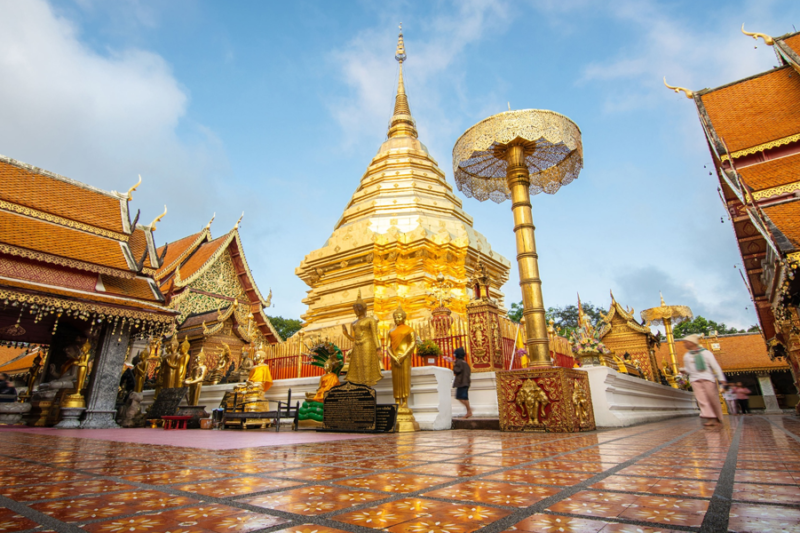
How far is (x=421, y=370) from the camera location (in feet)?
19.6

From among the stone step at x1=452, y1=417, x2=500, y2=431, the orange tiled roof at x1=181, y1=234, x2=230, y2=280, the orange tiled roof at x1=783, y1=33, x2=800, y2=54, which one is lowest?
the stone step at x1=452, y1=417, x2=500, y2=431

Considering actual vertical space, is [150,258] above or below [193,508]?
above

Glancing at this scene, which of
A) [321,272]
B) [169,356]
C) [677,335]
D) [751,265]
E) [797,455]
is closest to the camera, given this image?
[797,455]

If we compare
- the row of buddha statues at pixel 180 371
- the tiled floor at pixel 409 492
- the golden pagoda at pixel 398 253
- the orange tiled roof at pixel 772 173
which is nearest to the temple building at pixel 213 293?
the golden pagoda at pixel 398 253

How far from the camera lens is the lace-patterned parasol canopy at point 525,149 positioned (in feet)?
18.6

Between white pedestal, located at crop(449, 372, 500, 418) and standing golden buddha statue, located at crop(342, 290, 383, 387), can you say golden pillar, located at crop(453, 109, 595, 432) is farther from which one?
standing golden buddha statue, located at crop(342, 290, 383, 387)

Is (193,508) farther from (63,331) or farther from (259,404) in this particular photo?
(63,331)

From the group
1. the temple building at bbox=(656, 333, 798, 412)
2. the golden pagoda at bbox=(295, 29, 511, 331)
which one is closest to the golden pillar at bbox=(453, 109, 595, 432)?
the golden pagoda at bbox=(295, 29, 511, 331)

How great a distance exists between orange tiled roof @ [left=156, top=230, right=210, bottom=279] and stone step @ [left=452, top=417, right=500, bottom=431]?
1301cm

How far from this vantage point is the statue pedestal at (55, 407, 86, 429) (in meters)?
7.75

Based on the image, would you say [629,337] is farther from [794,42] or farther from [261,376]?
[261,376]

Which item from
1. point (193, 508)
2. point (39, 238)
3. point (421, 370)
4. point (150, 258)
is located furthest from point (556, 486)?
point (150, 258)

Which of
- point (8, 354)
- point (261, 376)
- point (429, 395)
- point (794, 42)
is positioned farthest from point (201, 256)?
point (794, 42)

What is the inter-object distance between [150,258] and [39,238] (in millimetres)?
2320
